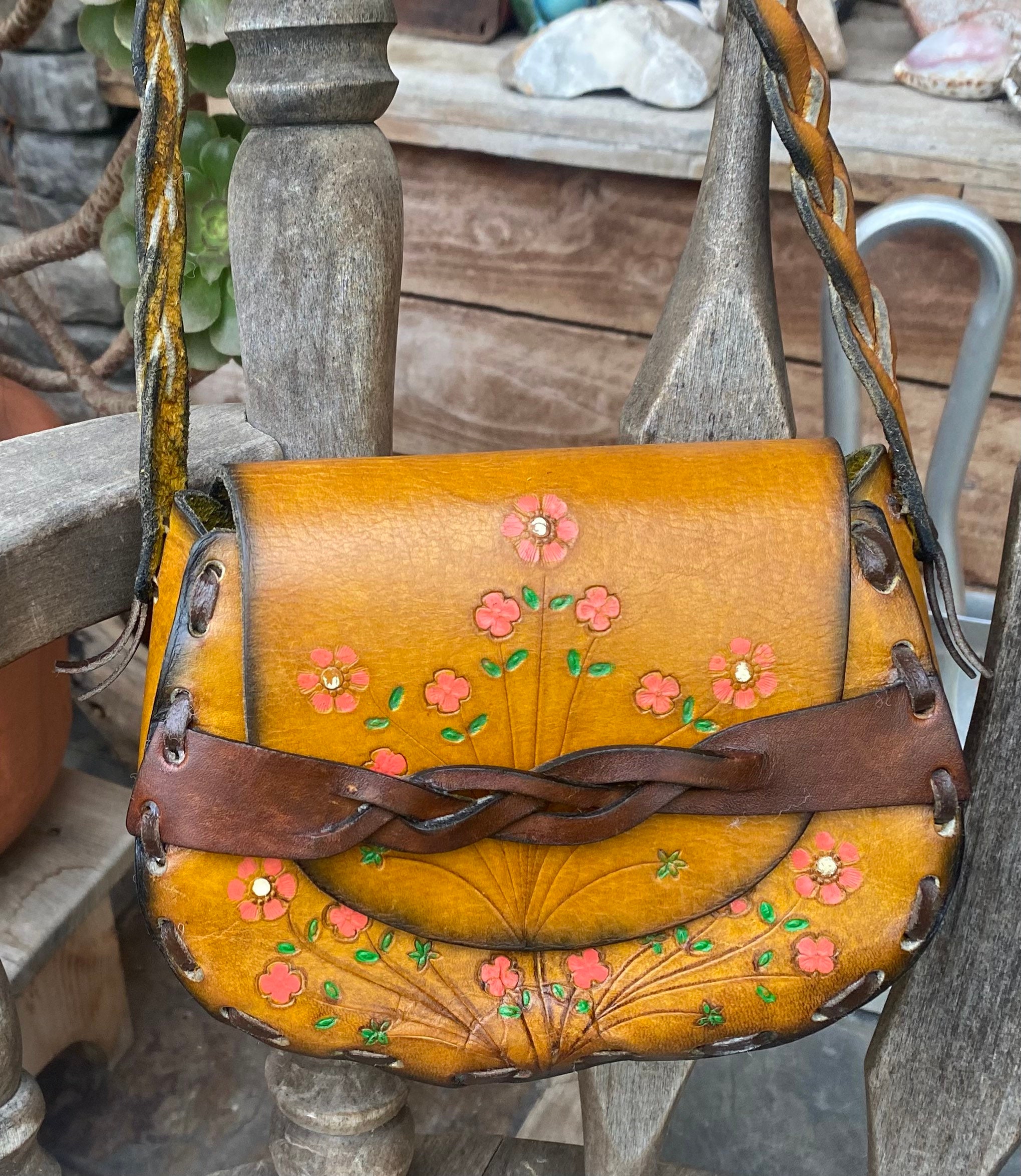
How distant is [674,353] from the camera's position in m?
0.60

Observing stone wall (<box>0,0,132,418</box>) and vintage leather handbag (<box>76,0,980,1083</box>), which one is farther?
stone wall (<box>0,0,132,418</box>)

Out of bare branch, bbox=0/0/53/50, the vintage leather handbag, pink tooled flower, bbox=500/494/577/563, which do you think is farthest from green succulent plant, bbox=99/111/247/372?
pink tooled flower, bbox=500/494/577/563

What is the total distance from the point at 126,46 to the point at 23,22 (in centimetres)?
11

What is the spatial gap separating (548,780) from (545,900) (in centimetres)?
8

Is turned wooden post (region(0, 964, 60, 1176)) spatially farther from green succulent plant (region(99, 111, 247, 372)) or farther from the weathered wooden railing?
green succulent plant (region(99, 111, 247, 372))

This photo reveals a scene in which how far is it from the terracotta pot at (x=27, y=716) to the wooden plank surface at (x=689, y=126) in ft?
1.63

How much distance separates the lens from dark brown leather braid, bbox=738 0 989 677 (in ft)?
1.61

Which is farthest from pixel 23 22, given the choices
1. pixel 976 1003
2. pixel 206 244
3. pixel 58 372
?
pixel 976 1003

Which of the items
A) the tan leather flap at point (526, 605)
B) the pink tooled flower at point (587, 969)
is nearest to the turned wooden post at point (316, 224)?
the tan leather flap at point (526, 605)

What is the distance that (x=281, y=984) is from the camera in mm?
519

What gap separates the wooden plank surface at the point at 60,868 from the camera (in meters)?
0.96

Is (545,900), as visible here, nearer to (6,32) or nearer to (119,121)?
(6,32)

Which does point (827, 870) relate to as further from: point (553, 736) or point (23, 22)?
point (23, 22)

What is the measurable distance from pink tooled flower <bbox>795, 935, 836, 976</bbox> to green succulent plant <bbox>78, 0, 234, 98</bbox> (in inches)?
33.7
